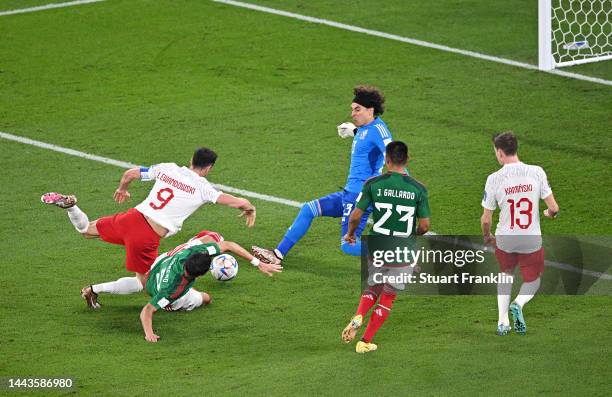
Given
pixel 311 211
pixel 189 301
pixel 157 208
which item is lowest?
pixel 189 301

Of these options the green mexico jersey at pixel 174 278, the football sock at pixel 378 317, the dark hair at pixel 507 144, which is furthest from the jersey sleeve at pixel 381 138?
the green mexico jersey at pixel 174 278

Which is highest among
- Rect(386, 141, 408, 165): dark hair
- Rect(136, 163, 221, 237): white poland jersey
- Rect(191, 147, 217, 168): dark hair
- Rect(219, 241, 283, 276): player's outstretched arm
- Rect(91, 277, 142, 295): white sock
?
Rect(386, 141, 408, 165): dark hair

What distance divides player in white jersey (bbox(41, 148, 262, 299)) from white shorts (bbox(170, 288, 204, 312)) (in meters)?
0.44

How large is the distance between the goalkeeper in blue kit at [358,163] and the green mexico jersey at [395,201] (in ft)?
5.07

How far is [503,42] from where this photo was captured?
20.0m

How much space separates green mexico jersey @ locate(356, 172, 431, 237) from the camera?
1079 cm

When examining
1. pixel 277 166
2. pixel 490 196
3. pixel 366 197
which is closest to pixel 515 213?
pixel 490 196

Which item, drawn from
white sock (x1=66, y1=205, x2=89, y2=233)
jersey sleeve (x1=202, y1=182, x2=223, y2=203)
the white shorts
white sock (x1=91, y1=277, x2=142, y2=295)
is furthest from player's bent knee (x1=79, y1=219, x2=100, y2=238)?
jersey sleeve (x1=202, y1=182, x2=223, y2=203)

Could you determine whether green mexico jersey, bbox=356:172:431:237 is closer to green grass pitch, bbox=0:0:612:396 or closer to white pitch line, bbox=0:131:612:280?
green grass pitch, bbox=0:0:612:396

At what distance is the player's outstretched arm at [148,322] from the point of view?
11.3 metres

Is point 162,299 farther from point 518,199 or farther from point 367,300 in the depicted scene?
point 518,199

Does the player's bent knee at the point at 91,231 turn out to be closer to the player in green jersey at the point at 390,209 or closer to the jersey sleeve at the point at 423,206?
the player in green jersey at the point at 390,209

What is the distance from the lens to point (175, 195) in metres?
11.8

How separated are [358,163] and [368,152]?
0.57 feet
